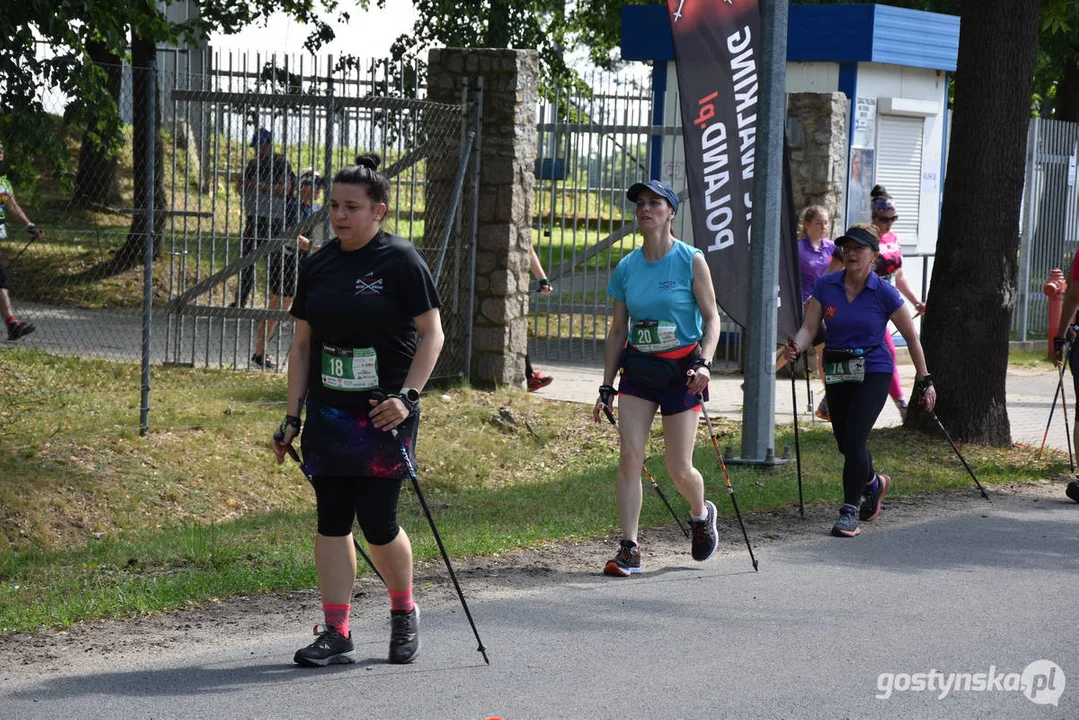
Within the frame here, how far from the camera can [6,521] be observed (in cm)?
902

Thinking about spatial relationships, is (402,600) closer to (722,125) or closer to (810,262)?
(722,125)

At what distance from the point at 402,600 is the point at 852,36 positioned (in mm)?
12443

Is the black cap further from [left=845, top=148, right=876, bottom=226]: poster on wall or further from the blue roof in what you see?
[left=845, top=148, right=876, bottom=226]: poster on wall

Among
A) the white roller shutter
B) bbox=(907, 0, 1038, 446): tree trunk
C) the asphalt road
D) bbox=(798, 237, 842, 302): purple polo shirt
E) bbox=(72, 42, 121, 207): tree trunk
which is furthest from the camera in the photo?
bbox=(72, 42, 121, 207): tree trunk

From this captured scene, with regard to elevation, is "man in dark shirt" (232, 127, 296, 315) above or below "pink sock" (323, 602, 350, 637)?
above

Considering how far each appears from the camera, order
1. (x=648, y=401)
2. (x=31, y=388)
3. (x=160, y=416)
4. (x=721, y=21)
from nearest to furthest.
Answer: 1. (x=648, y=401)
2. (x=721, y=21)
3. (x=160, y=416)
4. (x=31, y=388)

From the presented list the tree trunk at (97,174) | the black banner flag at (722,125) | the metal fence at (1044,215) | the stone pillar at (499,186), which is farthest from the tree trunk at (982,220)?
the tree trunk at (97,174)

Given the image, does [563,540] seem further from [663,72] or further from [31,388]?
[663,72]

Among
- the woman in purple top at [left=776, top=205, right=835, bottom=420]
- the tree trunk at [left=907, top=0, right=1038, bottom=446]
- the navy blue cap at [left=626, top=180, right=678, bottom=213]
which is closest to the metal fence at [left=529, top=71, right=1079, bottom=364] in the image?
the woman in purple top at [left=776, top=205, right=835, bottom=420]

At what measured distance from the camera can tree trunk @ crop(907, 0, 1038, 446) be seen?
1173cm

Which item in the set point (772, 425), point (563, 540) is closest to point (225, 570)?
point (563, 540)

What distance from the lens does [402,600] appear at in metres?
5.76

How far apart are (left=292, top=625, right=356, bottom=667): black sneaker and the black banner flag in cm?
547

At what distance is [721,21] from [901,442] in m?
3.72
